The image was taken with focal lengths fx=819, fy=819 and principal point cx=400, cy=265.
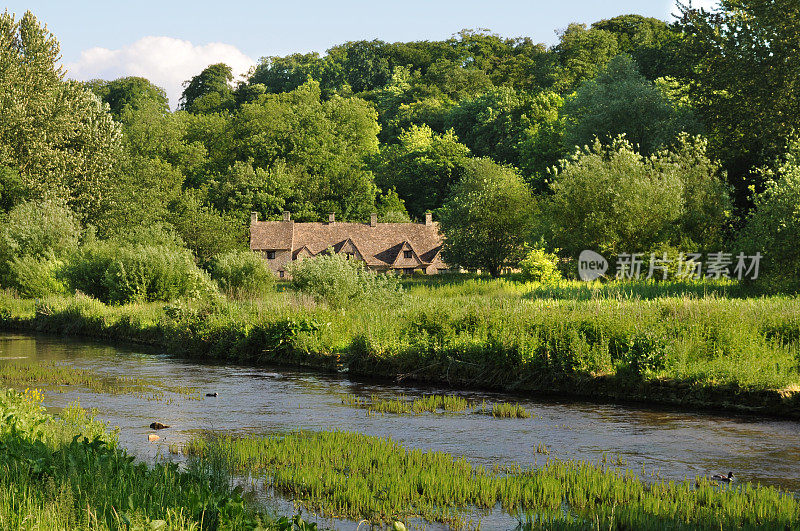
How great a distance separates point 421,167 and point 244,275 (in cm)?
5397

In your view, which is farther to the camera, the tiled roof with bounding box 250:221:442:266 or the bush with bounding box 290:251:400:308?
the tiled roof with bounding box 250:221:442:266

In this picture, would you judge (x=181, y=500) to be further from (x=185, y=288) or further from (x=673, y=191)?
(x=673, y=191)

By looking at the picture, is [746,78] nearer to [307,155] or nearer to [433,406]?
[433,406]

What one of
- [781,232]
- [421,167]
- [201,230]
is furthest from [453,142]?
[781,232]

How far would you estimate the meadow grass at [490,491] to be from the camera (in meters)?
10.3

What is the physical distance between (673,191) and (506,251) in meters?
18.1

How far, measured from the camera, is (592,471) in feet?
42.1

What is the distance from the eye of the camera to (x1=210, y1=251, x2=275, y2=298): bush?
40.1 m

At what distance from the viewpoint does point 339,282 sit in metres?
34.0

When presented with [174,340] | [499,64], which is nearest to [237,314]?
[174,340]

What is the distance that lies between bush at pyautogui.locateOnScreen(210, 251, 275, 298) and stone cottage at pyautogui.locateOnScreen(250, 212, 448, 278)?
4599 cm

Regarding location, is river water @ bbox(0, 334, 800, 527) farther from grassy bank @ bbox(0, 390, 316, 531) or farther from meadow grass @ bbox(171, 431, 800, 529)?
grassy bank @ bbox(0, 390, 316, 531)

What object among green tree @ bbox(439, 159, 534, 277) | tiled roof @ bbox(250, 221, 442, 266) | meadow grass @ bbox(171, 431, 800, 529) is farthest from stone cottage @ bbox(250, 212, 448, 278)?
meadow grass @ bbox(171, 431, 800, 529)

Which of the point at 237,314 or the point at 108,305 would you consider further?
the point at 108,305
